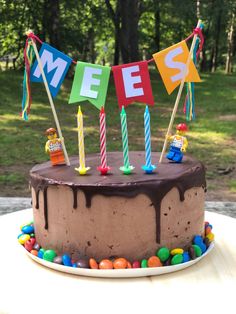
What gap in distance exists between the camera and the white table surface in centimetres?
155

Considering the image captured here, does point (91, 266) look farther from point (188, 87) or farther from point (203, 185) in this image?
point (188, 87)

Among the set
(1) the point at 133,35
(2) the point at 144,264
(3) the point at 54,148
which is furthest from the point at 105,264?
(1) the point at 133,35

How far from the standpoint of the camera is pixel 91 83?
2.05 m

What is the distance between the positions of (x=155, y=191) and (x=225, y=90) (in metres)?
11.3

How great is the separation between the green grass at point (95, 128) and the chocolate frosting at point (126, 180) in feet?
9.99

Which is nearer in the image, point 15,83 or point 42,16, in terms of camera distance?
point 15,83

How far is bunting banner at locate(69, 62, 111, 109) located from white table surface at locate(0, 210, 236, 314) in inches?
31.0

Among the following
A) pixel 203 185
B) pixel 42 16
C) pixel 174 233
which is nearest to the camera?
pixel 174 233

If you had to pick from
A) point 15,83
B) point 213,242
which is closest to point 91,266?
point 213,242

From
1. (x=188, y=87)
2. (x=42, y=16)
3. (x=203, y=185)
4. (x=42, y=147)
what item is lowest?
(x=42, y=147)

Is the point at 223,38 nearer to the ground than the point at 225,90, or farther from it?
farther from it

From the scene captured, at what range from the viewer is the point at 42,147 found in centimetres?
684

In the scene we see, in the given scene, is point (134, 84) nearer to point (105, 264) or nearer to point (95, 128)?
point (105, 264)

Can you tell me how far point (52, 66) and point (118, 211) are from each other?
2.57 ft
